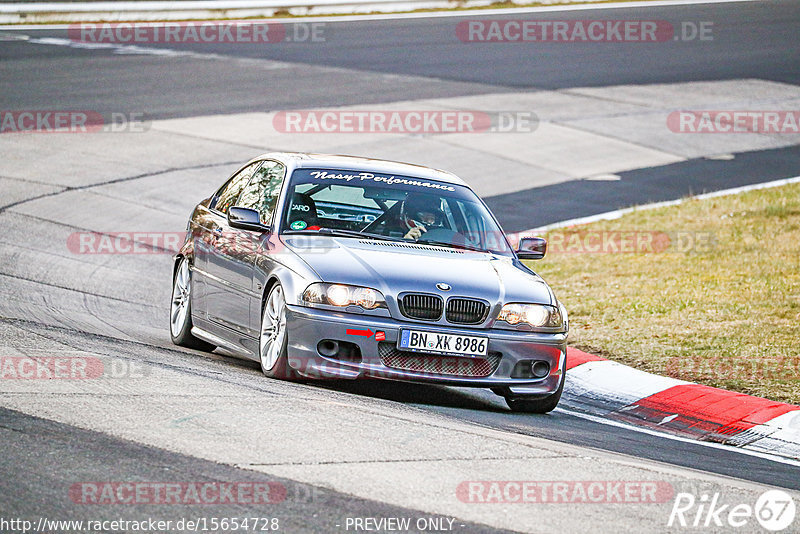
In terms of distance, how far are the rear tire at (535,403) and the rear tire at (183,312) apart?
8.88 feet

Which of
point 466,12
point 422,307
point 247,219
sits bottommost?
point 422,307

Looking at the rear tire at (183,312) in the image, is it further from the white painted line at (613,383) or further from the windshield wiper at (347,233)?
the white painted line at (613,383)

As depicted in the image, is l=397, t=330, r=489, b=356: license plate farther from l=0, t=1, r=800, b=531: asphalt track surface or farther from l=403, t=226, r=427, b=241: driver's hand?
l=403, t=226, r=427, b=241: driver's hand

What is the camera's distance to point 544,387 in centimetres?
847

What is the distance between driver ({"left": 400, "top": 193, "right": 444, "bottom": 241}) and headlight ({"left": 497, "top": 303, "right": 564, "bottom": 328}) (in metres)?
1.10

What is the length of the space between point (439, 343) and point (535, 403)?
1.06 m

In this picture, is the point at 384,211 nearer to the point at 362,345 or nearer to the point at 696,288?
the point at 362,345

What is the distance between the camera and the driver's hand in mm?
9070

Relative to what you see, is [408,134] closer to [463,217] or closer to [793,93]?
[793,93]

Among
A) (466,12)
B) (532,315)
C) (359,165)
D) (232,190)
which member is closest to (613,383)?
(532,315)

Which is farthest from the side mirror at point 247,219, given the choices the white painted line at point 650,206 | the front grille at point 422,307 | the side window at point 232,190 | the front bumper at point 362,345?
the white painted line at point 650,206

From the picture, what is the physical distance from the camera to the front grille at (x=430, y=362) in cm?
798

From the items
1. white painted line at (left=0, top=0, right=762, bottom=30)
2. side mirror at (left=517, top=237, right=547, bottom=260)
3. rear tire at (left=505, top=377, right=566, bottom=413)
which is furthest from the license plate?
white painted line at (left=0, top=0, right=762, bottom=30)

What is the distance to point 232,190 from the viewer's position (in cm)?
1026
